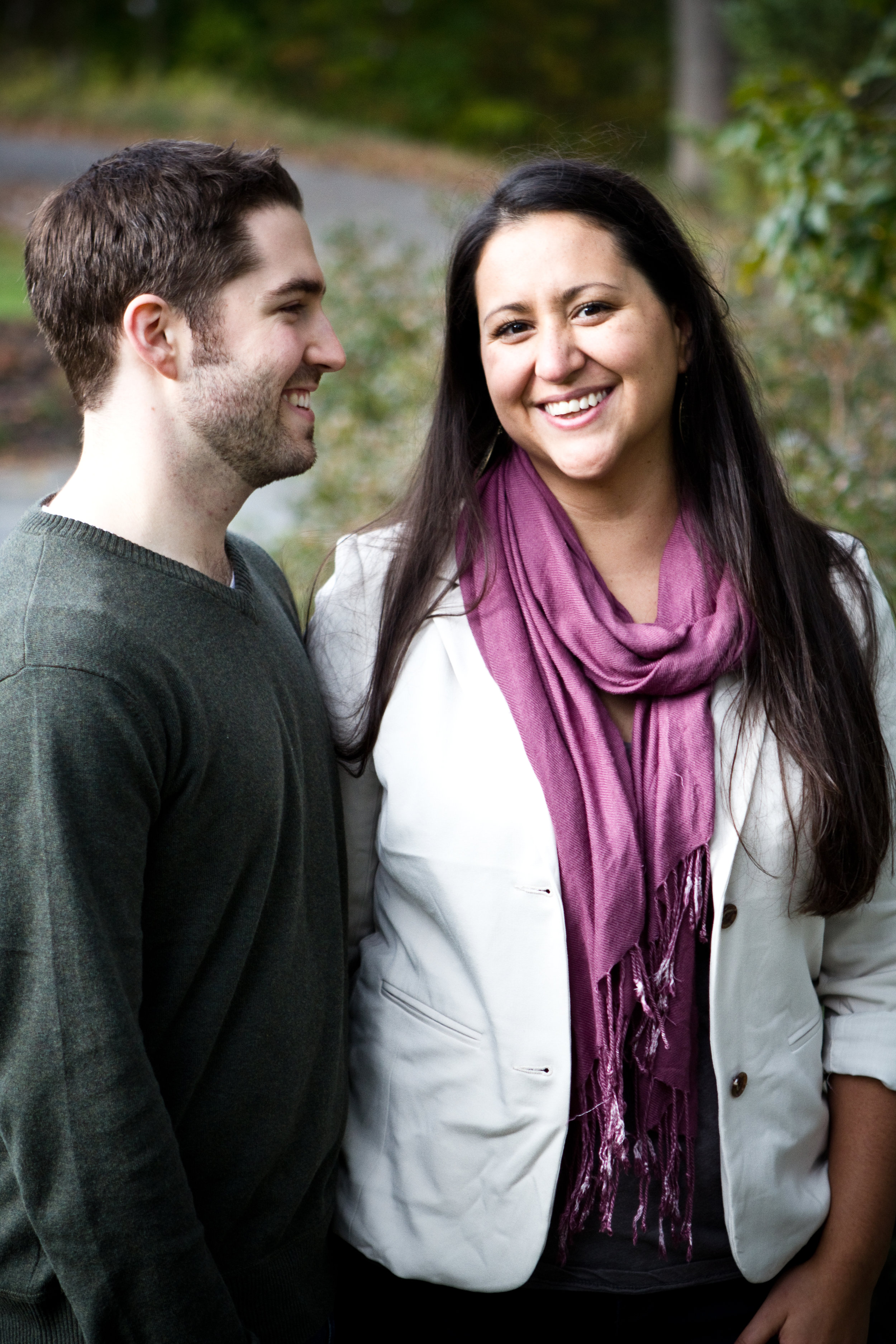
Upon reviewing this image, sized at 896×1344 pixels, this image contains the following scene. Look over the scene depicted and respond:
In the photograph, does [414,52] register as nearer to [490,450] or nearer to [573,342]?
[490,450]

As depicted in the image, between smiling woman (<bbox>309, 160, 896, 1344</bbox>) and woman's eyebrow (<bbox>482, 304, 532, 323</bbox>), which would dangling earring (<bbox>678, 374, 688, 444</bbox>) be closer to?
smiling woman (<bbox>309, 160, 896, 1344</bbox>)

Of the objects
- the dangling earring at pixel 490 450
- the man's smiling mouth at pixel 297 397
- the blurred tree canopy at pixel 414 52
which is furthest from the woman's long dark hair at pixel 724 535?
the blurred tree canopy at pixel 414 52

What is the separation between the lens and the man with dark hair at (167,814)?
1344 millimetres

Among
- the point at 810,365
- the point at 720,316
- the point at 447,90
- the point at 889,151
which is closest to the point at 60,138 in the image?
the point at 447,90

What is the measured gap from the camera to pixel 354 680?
197 cm

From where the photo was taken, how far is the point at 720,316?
210 centimetres

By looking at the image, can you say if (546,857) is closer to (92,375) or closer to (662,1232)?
(662,1232)

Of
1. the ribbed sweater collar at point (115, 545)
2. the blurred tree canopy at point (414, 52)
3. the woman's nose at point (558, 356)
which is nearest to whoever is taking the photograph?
the ribbed sweater collar at point (115, 545)

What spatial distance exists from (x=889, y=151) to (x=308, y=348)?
266cm

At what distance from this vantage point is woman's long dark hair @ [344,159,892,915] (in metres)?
1.86

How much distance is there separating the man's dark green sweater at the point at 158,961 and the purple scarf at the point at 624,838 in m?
0.35

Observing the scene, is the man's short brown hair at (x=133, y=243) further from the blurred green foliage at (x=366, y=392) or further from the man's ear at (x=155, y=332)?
the blurred green foliage at (x=366, y=392)

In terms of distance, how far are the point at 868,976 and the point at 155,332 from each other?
1.47 m

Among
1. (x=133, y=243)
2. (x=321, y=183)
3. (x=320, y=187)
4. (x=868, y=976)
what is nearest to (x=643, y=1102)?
(x=868, y=976)
